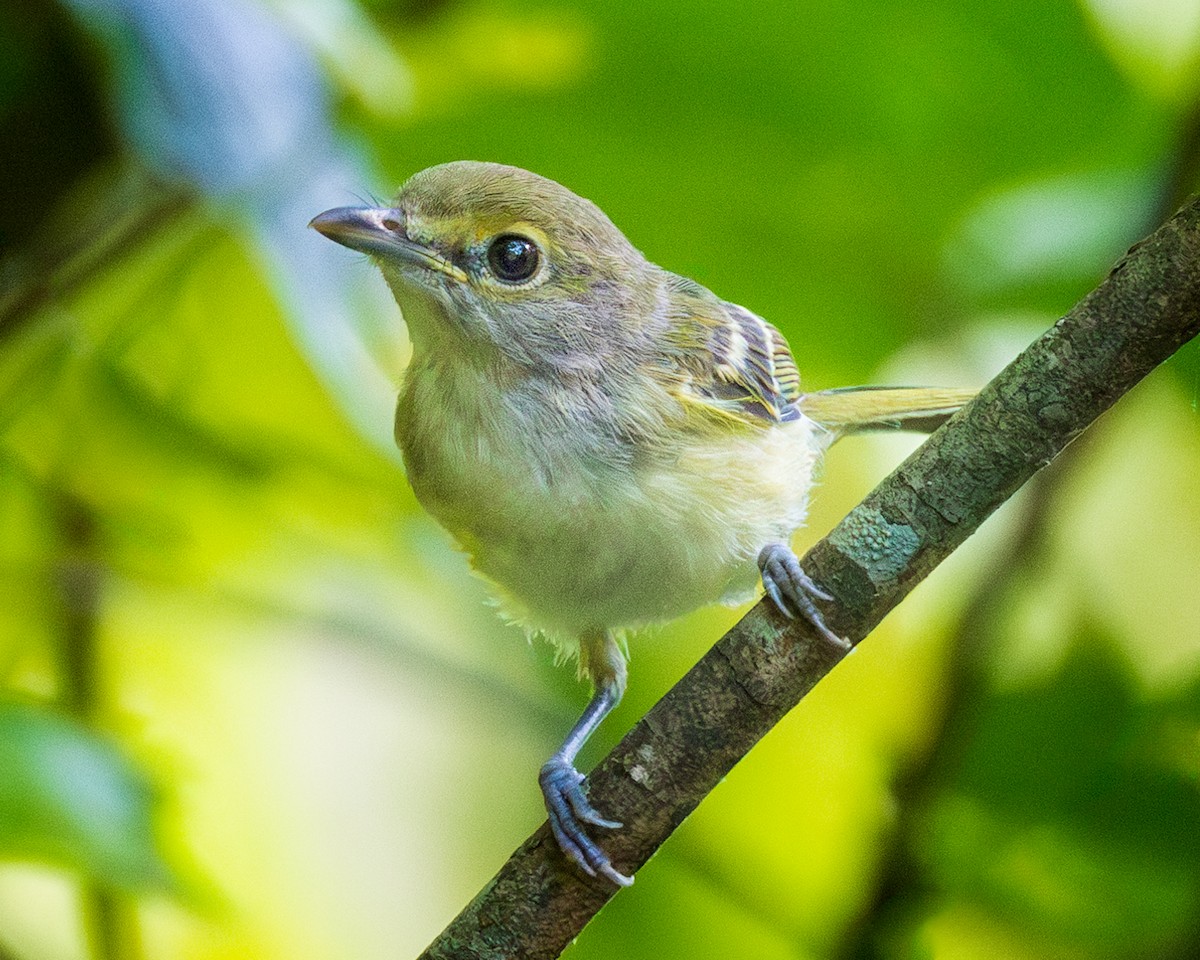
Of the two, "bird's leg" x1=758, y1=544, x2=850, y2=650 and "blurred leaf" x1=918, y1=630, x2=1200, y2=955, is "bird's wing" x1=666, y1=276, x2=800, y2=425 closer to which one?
"bird's leg" x1=758, y1=544, x2=850, y2=650

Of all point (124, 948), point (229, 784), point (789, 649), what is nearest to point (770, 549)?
point (789, 649)

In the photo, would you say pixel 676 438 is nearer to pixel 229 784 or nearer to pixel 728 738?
pixel 728 738

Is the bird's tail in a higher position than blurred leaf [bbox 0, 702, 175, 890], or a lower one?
higher

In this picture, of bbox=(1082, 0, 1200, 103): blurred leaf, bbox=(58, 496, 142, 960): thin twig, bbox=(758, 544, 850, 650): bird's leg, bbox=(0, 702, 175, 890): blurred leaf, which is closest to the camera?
bbox=(758, 544, 850, 650): bird's leg

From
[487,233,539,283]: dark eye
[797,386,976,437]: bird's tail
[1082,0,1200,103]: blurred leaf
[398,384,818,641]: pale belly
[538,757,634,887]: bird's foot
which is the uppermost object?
[1082,0,1200,103]: blurred leaf

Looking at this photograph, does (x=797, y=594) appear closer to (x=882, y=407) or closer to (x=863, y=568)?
(x=863, y=568)

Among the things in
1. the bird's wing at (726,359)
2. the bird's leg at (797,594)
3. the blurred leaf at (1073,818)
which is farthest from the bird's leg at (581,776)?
the blurred leaf at (1073,818)

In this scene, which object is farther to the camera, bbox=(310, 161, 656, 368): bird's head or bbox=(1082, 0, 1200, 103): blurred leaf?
bbox=(1082, 0, 1200, 103): blurred leaf

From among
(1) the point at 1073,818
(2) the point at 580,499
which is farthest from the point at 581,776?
(1) the point at 1073,818

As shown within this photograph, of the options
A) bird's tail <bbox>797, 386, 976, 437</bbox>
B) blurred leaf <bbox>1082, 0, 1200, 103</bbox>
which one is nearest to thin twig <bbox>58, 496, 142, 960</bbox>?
bird's tail <bbox>797, 386, 976, 437</bbox>
